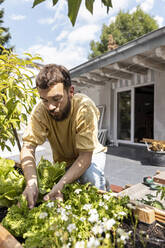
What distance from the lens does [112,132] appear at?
7.54 meters

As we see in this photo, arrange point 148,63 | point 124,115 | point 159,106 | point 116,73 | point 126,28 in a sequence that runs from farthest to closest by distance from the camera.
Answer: point 126,28
point 124,115
point 116,73
point 159,106
point 148,63

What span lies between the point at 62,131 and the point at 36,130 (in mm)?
187

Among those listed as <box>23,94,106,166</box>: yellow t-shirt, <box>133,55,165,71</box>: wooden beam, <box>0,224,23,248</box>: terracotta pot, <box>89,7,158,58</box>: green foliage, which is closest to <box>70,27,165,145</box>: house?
<box>133,55,165,71</box>: wooden beam

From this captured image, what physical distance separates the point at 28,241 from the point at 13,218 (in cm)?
20

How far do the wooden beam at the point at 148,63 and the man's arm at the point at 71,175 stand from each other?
12.8 feet

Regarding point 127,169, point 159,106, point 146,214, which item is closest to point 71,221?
point 146,214

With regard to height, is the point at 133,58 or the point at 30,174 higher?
the point at 133,58

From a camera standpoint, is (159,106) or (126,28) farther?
(126,28)

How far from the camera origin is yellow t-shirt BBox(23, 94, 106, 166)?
4.02ft

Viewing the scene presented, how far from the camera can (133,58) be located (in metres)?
4.51

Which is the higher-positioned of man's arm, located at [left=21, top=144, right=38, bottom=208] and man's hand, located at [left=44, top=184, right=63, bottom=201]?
man's arm, located at [left=21, top=144, right=38, bottom=208]

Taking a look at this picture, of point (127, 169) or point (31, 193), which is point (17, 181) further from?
point (127, 169)

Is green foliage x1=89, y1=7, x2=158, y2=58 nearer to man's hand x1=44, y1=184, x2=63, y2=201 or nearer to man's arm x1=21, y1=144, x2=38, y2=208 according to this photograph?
man's arm x1=21, y1=144, x2=38, y2=208

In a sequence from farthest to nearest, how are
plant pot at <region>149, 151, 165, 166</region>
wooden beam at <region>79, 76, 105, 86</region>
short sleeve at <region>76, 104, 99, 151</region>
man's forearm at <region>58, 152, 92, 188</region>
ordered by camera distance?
1. wooden beam at <region>79, 76, 105, 86</region>
2. plant pot at <region>149, 151, 165, 166</region>
3. short sleeve at <region>76, 104, 99, 151</region>
4. man's forearm at <region>58, 152, 92, 188</region>
